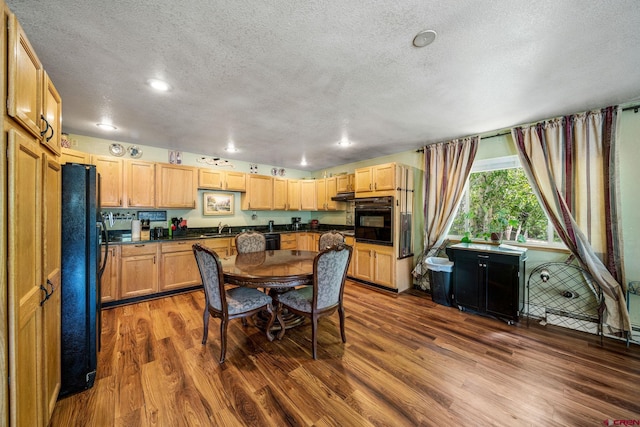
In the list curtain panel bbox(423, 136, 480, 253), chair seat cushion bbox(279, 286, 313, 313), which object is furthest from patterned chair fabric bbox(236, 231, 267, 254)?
curtain panel bbox(423, 136, 480, 253)

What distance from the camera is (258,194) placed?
5086mm

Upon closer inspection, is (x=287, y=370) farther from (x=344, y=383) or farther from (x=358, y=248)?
(x=358, y=248)

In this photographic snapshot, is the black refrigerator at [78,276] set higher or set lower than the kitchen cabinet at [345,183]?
lower

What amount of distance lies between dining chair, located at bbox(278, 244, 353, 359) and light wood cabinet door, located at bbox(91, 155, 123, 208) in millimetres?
3101

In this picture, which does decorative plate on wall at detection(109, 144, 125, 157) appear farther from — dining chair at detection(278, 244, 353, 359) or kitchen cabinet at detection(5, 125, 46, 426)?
dining chair at detection(278, 244, 353, 359)

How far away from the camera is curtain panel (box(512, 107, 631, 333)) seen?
8.02 ft

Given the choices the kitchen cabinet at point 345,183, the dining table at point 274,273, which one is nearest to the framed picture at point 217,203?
the dining table at point 274,273

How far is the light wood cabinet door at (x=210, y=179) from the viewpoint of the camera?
434cm

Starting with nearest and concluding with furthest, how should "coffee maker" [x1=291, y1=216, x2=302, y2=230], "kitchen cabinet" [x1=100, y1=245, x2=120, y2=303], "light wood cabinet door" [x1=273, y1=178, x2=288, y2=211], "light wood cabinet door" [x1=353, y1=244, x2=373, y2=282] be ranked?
"kitchen cabinet" [x1=100, y1=245, x2=120, y2=303]
"light wood cabinet door" [x1=353, y1=244, x2=373, y2=282]
"light wood cabinet door" [x1=273, y1=178, x2=288, y2=211]
"coffee maker" [x1=291, y1=216, x2=302, y2=230]

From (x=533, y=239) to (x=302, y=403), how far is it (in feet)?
11.6

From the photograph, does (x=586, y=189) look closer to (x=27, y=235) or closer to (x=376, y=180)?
(x=376, y=180)

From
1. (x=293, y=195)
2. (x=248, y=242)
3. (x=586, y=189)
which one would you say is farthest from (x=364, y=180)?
(x=586, y=189)

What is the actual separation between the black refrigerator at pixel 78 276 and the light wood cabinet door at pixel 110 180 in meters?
2.18

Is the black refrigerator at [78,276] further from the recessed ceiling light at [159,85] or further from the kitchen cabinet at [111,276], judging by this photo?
the kitchen cabinet at [111,276]
